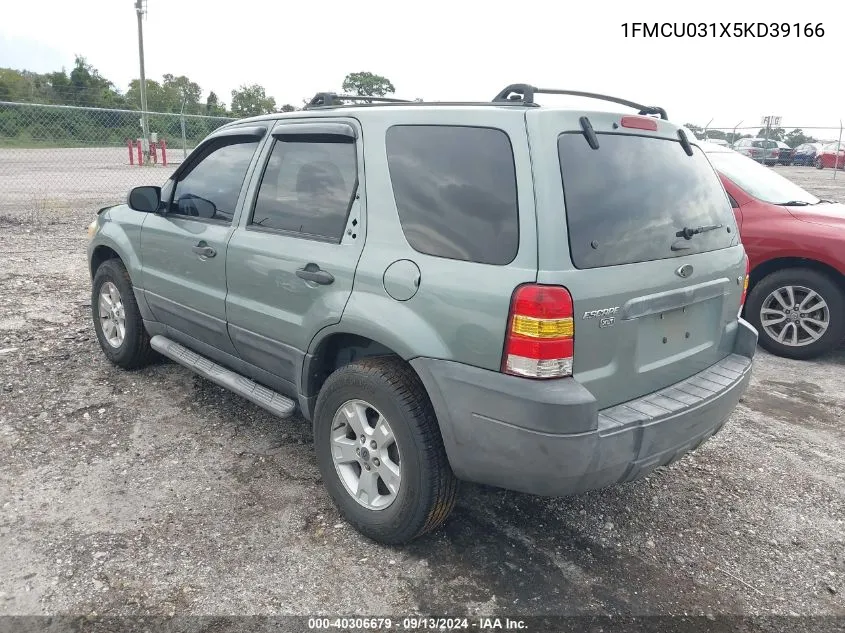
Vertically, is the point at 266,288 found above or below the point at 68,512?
above

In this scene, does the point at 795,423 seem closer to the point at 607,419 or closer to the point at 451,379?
the point at 607,419

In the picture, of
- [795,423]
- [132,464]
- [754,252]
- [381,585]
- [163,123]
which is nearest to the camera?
[381,585]

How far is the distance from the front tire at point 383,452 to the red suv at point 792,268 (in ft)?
13.3

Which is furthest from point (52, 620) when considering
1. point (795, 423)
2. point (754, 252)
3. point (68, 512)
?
point (754, 252)

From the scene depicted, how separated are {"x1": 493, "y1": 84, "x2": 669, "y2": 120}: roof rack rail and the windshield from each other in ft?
10.1

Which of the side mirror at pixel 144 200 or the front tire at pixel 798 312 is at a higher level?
the side mirror at pixel 144 200

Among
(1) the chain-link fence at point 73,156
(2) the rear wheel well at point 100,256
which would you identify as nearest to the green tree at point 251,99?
(1) the chain-link fence at point 73,156

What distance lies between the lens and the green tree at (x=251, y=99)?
118 feet

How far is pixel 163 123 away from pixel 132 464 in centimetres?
1897

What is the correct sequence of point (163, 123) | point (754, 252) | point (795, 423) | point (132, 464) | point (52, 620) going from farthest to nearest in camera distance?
1. point (163, 123)
2. point (754, 252)
3. point (795, 423)
4. point (132, 464)
5. point (52, 620)

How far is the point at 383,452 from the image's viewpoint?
2.81 meters

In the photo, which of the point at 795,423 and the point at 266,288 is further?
the point at 795,423

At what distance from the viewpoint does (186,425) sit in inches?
158

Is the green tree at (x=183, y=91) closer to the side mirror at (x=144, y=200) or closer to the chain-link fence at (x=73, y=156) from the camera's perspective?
the chain-link fence at (x=73, y=156)
